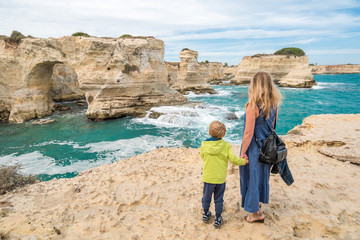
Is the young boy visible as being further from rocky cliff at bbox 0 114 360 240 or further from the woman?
rocky cliff at bbox 0 114 360 240

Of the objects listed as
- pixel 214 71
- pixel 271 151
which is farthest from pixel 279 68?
pixel 271 151

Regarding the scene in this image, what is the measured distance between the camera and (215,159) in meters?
2.47

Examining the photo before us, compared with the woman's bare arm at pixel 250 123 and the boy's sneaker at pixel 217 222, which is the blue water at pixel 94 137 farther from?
the woman's bare arm at pixel 250 123

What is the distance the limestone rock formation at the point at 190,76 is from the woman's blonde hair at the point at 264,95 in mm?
27200

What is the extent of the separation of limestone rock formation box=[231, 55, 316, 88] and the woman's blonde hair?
4181cm

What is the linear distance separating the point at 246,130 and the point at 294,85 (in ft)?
138

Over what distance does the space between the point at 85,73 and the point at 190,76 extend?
1757 centimetres

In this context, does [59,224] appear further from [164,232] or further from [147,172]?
[147,172]

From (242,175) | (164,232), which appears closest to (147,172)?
(164,232)

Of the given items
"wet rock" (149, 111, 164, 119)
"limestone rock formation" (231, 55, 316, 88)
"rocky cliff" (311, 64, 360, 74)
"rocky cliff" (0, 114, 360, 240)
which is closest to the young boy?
"rocky cliff" (0, 114, 360, 240)

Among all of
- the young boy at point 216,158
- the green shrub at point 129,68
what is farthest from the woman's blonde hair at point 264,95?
the green shrub at point 129,68

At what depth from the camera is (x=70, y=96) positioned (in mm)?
22469

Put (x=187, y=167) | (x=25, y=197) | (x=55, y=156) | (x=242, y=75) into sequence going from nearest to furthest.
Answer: (x=25, y=197)
(x=187, y=167)
(x=55, y=156)
(x=242, y=75)

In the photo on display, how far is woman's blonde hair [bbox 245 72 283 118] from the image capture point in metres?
2.41
